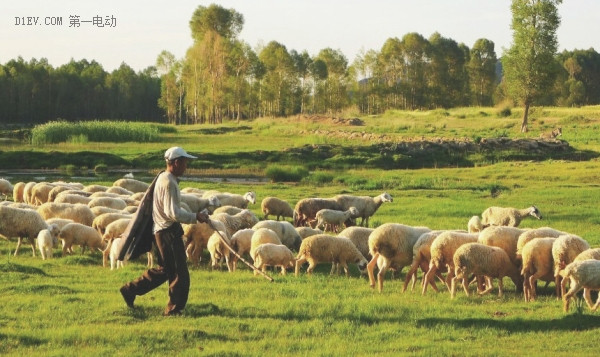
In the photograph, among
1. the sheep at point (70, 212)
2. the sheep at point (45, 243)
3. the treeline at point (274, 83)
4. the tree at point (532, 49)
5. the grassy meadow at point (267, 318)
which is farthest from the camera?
the treeline at point (274, 83)

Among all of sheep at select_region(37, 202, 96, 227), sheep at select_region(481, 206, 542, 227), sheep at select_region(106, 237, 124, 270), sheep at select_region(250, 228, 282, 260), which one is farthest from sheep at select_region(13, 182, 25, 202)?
sheep at select_region(481, 206, 542, 227)

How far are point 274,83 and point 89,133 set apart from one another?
43462 millimetres

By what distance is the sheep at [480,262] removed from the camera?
12.4 m

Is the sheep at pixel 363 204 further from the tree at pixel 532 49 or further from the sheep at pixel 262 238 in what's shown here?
the tree at pixel 532 49

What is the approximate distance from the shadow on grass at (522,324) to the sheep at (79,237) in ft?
27.2

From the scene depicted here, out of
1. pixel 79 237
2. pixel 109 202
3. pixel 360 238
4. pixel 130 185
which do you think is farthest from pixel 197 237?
pixel 130 185

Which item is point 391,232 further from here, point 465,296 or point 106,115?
point 106,115

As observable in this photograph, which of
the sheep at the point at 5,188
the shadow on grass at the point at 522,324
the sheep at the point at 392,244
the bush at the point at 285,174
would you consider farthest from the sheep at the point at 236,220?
the bush at the point at 285,174

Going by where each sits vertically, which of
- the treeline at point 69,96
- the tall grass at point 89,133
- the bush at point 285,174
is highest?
the treeline at point 69,96

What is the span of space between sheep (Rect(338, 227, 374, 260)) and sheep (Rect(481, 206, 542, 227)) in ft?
17.5

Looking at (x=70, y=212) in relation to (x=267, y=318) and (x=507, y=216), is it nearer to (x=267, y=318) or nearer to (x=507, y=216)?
(x=267, y=318)

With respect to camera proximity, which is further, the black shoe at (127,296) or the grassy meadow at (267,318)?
the black shoe at (127,296)

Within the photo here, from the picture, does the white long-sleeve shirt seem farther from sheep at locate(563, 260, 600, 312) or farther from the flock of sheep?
sheep at locate(563, 260, 600, 312)

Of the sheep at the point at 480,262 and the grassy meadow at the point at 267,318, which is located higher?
the sheep at the point at 480,262
